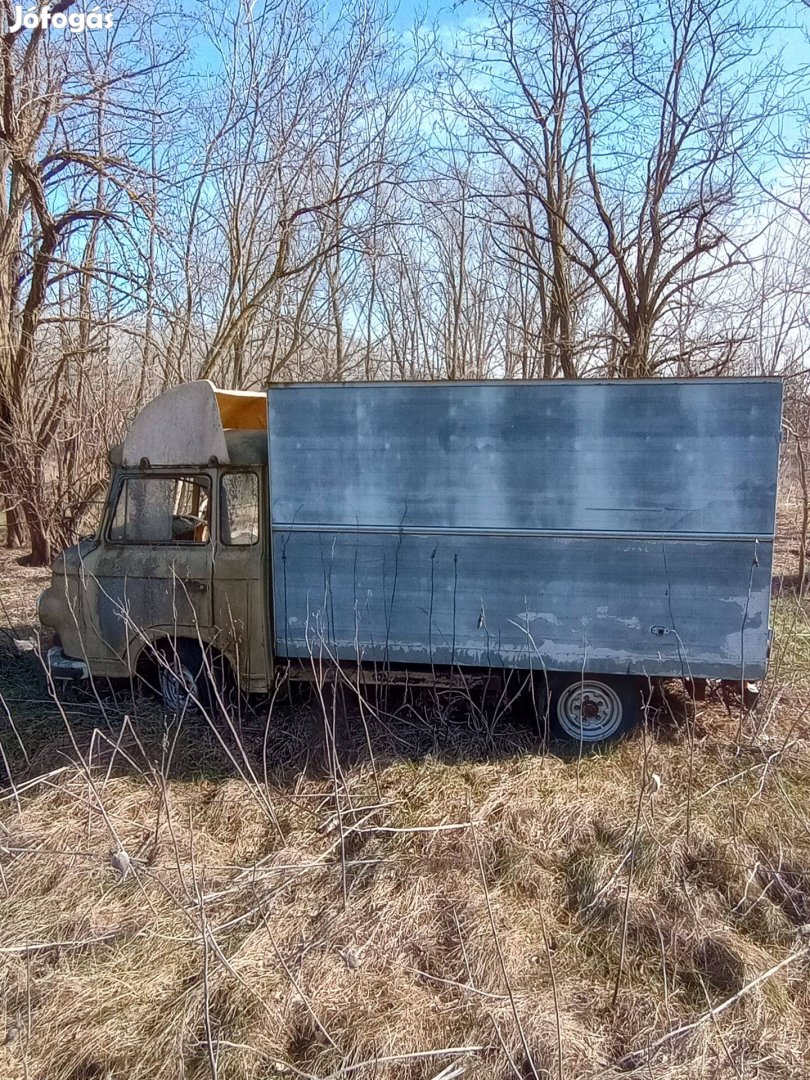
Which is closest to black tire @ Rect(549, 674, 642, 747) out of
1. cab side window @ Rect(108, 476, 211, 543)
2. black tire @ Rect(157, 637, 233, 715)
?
black tire @ Rect(157, 637, 233, 715)

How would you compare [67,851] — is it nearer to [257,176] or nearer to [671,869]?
[671,869]

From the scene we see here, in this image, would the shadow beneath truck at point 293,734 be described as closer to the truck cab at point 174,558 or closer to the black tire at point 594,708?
the black tire at point 594,708

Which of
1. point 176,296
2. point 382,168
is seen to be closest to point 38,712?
point 176,296

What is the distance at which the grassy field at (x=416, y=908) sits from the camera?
274 cm

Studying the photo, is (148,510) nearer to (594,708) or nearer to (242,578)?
(242,578)

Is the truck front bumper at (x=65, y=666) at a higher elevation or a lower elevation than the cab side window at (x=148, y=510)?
lower

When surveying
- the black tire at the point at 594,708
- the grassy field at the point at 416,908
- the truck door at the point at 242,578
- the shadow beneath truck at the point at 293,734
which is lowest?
the grassy field at the point at 416,908

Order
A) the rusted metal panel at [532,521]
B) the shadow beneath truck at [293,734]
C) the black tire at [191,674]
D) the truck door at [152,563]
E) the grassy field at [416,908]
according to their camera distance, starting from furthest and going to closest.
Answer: the black tire at [191,674]
the truck door at [152,563]
the shadow beneath truck at [293,734]
the rusted metal panel at [532,521]
the grassy field at [416,908]

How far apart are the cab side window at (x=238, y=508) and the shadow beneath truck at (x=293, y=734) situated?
130cm

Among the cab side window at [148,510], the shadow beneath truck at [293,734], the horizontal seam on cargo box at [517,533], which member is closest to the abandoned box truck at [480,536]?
the horizontal seam on cargo box at [517,533]

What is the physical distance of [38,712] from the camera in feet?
18.6

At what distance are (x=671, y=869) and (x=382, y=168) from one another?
13739 millimetres

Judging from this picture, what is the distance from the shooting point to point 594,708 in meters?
4.97

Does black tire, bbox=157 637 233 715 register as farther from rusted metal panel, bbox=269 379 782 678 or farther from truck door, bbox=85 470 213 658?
rusted metal panel, bbox=269 379 782 678
